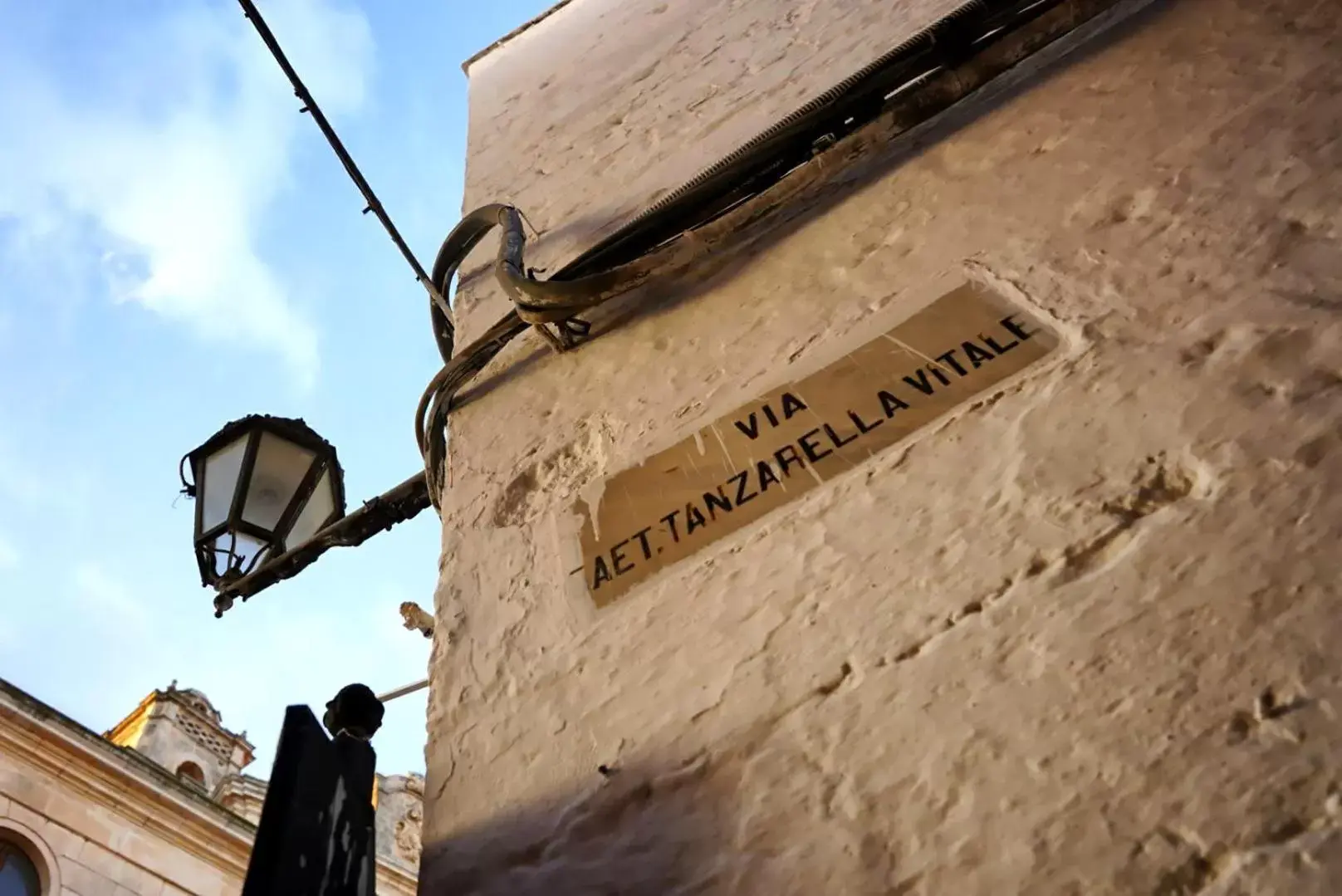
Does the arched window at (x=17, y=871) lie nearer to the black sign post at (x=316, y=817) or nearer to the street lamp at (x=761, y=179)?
the street lamp at (x=761, y=179)

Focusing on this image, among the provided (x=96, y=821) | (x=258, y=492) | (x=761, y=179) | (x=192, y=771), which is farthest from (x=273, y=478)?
(x=192, y=771)

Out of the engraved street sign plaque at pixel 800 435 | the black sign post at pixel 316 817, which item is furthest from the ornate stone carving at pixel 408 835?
the black sign post at pixel 316 817

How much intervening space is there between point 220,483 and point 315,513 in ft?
0.98

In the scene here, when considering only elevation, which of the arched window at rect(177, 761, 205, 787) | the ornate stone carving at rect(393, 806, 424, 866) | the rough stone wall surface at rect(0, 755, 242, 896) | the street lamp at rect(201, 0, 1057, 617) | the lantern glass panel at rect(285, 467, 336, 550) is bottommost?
the street lamp at rect(201, 0, 1057, 617)

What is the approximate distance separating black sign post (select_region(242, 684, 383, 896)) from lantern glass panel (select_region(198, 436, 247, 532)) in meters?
1.90

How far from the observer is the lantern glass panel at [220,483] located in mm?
3319

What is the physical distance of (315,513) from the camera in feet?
11.1

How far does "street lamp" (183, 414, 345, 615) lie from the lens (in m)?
3.26

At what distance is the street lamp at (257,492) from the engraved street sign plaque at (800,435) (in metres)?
1.65

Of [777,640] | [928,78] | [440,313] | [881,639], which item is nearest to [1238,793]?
[881,639]

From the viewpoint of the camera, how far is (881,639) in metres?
1.46

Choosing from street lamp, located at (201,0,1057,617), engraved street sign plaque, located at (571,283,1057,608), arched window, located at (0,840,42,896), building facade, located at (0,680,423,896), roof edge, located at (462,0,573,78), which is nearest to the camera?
engraved street sign plaque, located at (571,283,1057,608)

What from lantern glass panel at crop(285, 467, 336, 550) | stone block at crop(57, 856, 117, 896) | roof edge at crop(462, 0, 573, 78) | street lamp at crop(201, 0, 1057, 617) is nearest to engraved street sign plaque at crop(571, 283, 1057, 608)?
street lamp at crop(201, 0, 1057, 617)

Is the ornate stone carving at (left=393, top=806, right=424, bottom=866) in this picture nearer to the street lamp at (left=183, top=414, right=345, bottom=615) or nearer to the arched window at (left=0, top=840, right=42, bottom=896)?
the arched window at (left=0, top=840, right=42, bottom=896)
